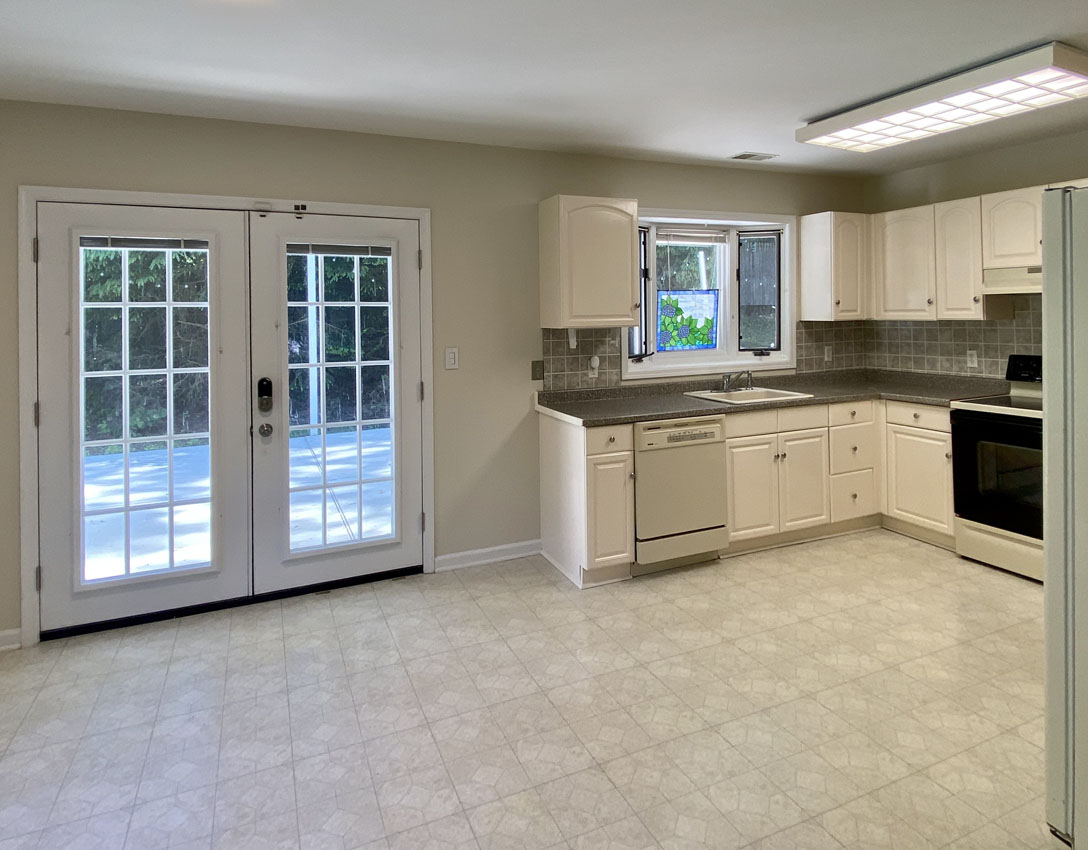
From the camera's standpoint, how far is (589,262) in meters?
3.80

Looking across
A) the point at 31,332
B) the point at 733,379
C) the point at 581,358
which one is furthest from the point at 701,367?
the point at 31,332

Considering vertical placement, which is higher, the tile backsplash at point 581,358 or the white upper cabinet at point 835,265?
the white upper cabinet at point 835,265

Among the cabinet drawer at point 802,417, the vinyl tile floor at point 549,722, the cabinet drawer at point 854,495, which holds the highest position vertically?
the cabinet drawer at point 802,417

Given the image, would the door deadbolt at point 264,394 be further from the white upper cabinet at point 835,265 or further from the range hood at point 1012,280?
the range hood at point 1012,280

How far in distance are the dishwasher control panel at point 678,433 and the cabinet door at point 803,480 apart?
534 mm

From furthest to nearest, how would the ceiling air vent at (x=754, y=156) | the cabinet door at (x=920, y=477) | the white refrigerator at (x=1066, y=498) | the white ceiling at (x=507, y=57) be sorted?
the ceiling air vent at (x=754, y=156), the cabinet door at (x=920, y=477), the white ceiling at (x=507, y=57), the white refrigerator at (x=1066, y=498)

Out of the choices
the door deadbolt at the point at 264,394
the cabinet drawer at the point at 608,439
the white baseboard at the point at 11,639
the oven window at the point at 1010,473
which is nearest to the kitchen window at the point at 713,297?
the cabinet drawer at the point at 608,439

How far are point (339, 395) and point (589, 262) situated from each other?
1.52m

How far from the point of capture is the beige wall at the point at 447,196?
3018 millimetres

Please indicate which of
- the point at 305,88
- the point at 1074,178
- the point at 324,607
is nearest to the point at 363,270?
the point at 305,88

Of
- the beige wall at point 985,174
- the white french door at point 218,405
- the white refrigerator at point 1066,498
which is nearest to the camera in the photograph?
the white refrigerator at point 1066,498

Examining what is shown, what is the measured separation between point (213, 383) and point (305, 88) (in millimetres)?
1408

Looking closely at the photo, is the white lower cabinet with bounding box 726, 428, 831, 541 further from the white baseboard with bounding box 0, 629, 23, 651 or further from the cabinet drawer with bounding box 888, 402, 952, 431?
the white baseboard with bounding box 0, 629, 23, 651

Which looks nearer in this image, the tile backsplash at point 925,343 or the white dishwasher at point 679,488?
the white dishwasher at point 679,488
